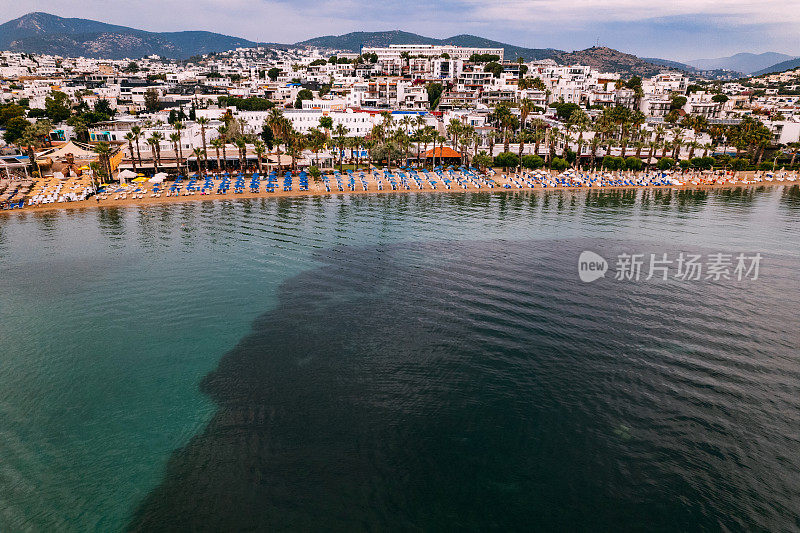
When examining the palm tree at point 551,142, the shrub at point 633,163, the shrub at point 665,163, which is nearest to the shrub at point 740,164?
the shrub at point 665,163

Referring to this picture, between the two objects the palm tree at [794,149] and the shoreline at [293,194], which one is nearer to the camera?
the shoreline at [293,194]

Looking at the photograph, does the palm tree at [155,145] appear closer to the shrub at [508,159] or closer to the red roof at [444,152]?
the red roof at [444,152]

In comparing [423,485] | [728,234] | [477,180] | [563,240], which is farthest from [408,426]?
[477,180]

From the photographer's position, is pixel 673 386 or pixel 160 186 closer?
pixel 673 386

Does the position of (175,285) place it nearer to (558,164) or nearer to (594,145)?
(558,164)

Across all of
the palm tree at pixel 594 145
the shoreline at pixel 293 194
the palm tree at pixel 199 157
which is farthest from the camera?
the palm tree at pixel 594 145

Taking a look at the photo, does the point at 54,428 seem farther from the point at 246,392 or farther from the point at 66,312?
the point at 66,312

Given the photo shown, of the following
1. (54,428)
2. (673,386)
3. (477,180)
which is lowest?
(54,428)
